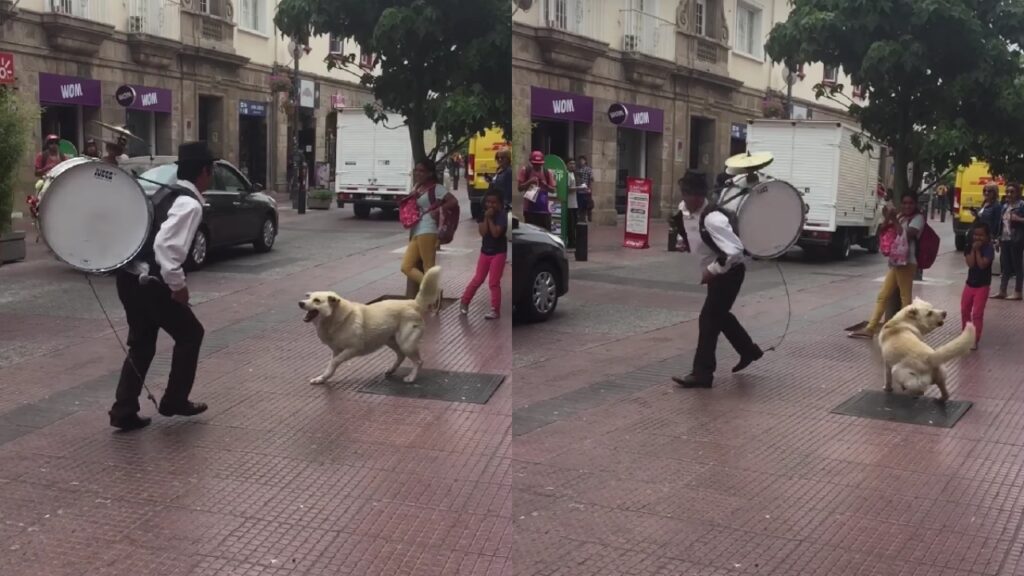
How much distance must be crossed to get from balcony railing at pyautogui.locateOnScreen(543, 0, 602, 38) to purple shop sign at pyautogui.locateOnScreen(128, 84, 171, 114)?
6.41 feet

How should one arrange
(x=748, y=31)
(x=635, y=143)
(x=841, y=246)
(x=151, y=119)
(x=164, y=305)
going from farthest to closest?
1. (x=164, y=305)
2. (x=151, y=119)
3. (x=841, y=246)
4. (x=748, y=31)
5. (x=635, y=143)

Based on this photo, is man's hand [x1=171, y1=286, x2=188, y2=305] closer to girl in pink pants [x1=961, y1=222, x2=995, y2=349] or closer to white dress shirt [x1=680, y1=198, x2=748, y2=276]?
white dress shirt [x1=680, y1=198, x2=748, y2=276]

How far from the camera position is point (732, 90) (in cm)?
293

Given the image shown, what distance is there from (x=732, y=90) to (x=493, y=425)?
334cm

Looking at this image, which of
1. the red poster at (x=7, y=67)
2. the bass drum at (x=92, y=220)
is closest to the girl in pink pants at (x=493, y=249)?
the bass drum at (x=92, y=220)

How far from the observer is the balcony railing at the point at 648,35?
2684 millimetres

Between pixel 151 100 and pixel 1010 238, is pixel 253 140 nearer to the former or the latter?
pixel 151 100

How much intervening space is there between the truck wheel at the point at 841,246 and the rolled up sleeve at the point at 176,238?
3426mm

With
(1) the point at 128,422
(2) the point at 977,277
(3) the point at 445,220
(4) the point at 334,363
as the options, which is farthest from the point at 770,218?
(4) the point at 334,363

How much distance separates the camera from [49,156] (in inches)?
195

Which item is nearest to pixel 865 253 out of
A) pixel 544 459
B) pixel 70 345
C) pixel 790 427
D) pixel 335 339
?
pixel 544 459

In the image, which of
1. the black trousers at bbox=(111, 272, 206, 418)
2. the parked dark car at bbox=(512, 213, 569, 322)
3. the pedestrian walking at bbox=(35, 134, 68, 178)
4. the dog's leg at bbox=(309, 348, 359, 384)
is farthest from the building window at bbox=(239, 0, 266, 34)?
the dog's leg at bbox=(309, 348, 359, 384)

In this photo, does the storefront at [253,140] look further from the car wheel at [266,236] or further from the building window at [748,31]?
the building window at [748,31]

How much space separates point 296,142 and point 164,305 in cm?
227
